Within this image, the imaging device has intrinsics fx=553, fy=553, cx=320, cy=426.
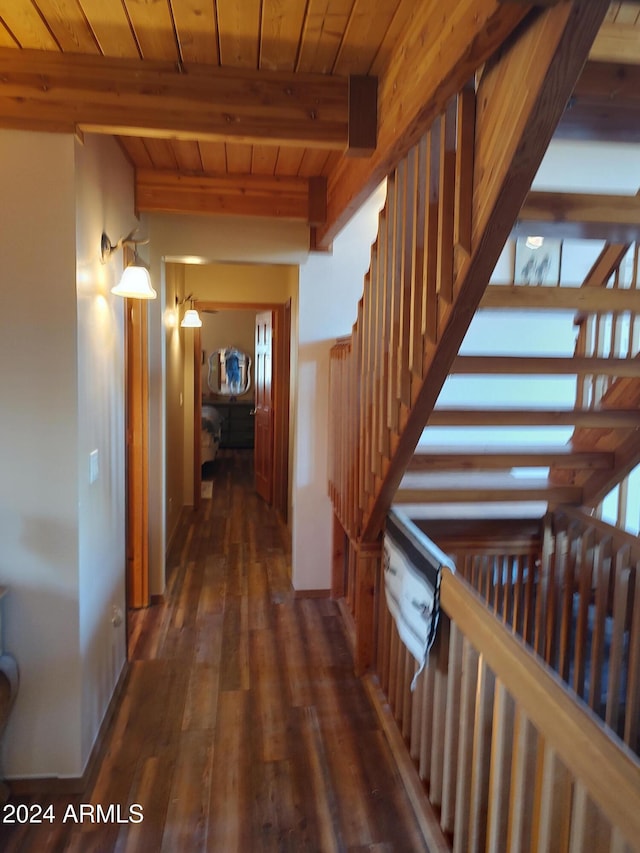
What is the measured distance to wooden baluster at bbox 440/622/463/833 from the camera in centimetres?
177

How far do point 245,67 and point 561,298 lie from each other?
134 cm

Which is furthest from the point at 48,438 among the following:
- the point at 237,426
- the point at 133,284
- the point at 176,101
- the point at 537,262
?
the point at 237,426

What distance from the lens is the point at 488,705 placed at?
1565 mm

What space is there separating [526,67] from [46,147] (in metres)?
1.56

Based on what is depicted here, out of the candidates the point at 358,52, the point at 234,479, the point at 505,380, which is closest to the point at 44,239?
the point at 358,52

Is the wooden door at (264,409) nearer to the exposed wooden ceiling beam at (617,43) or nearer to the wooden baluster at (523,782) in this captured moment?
the exposed wooden ceiling beam at (617,43)

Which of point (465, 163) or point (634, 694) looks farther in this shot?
point (634, 694)

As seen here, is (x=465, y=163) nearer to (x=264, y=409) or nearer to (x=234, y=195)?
(x=234, y=195)

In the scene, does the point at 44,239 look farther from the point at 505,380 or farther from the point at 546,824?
the point at 505,380

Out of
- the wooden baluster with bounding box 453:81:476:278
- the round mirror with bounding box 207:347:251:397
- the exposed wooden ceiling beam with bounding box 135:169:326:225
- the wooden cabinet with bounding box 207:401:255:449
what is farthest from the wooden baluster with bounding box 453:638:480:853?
the round mirror with bounding box 207:347:251:397

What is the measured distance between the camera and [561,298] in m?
1.79

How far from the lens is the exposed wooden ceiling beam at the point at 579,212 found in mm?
1541

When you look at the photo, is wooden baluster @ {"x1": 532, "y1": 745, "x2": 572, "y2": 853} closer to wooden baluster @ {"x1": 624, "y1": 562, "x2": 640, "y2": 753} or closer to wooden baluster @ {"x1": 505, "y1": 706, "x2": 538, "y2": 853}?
wooden baluster @ {"x1": 505, "y1": 706, "x2": 538, "y2": 853}

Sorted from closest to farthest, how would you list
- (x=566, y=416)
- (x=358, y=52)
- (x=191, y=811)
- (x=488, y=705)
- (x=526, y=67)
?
(x=526, y=67), (x=488, y=705), (x=358, y=52), (x=191, y=811), (x=566, y=416)
